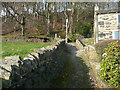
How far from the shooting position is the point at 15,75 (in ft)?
11.3

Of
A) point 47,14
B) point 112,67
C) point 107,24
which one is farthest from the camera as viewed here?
point 47,14

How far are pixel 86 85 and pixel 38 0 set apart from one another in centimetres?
2962

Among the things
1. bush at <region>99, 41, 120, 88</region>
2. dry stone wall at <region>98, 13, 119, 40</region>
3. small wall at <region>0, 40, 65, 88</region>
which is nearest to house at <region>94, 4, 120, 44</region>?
dry stone wall at <region>98, 13, 119, 40</region>

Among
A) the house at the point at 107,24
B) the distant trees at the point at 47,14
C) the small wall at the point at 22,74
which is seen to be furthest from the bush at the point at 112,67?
the distant trees at the point at 47,14

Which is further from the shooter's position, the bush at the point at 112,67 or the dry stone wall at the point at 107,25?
the dry stone wall at the point at 107,25

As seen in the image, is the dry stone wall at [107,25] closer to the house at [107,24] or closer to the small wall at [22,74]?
the house at [107,24]

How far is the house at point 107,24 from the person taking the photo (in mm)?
14508

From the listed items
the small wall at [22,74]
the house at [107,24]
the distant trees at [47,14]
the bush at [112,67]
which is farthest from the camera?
the distant trees at [47,14]

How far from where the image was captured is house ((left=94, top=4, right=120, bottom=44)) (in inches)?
571

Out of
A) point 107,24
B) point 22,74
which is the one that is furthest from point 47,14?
point 22,74

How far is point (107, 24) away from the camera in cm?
1484

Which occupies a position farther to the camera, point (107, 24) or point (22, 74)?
point (107, 24)

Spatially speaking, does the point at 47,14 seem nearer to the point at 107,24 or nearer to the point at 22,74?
the point at 107,24

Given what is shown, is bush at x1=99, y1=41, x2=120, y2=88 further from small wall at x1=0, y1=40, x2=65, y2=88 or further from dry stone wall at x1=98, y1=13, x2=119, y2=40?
dry stone wall at x1=98, y1=13, x2=119, y2=40
